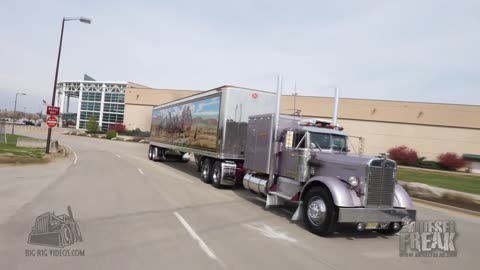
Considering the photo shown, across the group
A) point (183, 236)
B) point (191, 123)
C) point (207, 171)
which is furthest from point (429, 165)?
point (183, 236)

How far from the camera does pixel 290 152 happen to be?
415 inches

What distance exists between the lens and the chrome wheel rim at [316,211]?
8.38 m

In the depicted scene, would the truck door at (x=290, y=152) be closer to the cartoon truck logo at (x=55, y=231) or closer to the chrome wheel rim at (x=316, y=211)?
the chrome wheel rim at (x=316, y=211)

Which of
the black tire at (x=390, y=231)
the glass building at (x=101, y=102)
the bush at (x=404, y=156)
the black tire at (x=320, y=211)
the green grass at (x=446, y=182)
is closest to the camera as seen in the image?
the black tire at (x=320, y=211)

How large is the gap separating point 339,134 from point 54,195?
792 centimetres

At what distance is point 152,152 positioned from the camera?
29.2 meters

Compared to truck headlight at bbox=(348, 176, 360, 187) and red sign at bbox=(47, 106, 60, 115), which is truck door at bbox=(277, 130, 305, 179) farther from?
red sign at bbox=(47, 106, 60, 115)

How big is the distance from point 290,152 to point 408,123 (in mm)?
49911

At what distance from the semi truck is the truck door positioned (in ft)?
0.04

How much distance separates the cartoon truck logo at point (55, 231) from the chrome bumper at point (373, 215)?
4.92 meters

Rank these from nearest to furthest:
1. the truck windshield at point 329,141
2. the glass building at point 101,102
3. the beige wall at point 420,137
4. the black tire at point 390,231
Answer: the black tire at point 390,231 → the truck windshield at point 329,141 → the beige wall at point 420,137 → the glass building at point 101,102

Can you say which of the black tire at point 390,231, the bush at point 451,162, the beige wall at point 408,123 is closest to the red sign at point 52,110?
the black tire at point 390,231

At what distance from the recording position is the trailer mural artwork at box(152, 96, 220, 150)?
646 inches

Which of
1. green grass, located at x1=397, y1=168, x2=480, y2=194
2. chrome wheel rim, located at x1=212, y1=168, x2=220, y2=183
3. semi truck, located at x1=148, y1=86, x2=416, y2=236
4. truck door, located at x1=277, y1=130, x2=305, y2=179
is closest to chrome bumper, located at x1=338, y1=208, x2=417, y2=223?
semi truck, located at x1=148, y1=86, x2=416, y2=236
